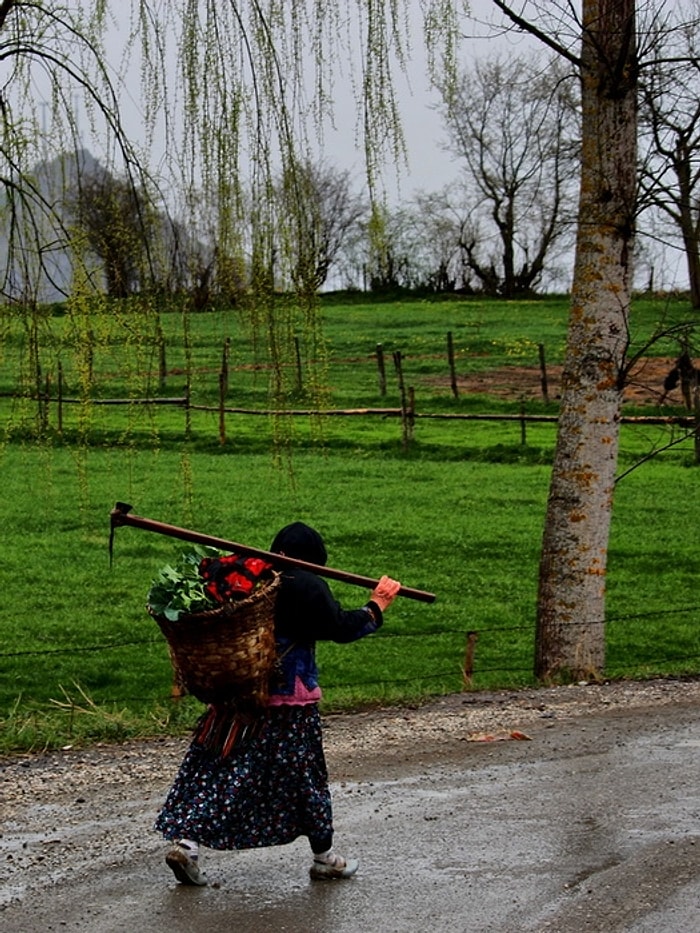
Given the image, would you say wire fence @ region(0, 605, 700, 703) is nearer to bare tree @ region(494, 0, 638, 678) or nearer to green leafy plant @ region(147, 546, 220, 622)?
bare tree @ region(494, 0, 638, 678)

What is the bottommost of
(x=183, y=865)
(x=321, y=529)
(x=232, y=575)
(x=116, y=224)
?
(x=321, y=529)

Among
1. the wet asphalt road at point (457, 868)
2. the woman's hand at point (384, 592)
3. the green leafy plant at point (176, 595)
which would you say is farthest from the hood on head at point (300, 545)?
the wet asphalt road at point (457, 868)

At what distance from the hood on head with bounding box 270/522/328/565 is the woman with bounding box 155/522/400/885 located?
0.11 metres

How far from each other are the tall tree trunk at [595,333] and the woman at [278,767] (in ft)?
18.0

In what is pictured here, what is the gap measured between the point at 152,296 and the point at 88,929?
10.4 ft

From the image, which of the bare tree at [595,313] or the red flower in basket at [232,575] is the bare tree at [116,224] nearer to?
the red flower in basket at [232,575]

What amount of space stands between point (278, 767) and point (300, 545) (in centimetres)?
97

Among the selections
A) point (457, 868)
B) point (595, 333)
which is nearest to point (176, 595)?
point (457, 868)

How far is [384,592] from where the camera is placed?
6164 mm

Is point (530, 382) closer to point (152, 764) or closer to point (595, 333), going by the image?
point (595, 333)

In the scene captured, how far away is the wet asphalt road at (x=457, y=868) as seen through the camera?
538 cm

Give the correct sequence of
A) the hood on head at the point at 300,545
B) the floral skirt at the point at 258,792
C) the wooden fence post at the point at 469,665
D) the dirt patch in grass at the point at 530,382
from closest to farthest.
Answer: the floral skirt at the point at 258,792 < the hood on head at the point at 300,545 < the wooden fence post at the point at 469,665 < the dirt patch in grass at the point at 530,382

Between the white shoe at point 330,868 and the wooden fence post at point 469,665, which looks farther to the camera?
the wooden fence post at point 469,665

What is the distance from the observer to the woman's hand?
20.0ft
